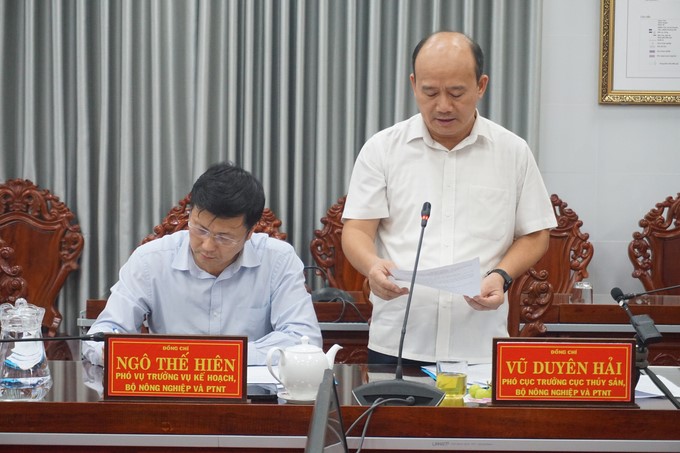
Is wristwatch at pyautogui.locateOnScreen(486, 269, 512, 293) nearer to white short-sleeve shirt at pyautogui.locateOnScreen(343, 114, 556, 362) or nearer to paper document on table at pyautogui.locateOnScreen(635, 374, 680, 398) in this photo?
white short-sleeve shirt at pyautogui.locateOnScreen(343, 114, 556, 362)

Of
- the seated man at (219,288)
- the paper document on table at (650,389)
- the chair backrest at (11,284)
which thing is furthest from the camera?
the chair backrest at (11,284)

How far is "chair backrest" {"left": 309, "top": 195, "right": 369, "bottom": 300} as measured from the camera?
3896mm

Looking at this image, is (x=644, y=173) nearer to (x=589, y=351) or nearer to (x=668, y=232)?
(x=668, y=232)

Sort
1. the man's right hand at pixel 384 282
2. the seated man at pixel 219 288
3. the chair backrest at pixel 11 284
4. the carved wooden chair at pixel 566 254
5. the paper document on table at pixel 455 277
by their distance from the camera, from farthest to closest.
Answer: the carved wooden chair at pixel 566 254 < the chair backrest at pixel 11 284 < the seated man at pixel 219 288 < the man's right hand at pixel 384 282 < the paper document on table at pixel 455 277

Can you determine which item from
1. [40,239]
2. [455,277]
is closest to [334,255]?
[40,239]

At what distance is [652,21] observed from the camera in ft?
14.1

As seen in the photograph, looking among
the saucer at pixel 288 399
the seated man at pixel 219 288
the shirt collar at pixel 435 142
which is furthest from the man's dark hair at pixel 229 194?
the saucer at pixel 288 399

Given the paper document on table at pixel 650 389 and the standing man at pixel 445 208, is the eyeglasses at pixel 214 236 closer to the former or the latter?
the standing man at pixel 445 208

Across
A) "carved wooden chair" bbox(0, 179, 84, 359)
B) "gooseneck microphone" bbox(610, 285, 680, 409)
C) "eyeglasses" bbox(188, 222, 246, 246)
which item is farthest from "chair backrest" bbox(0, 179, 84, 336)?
"gooseneck microphone" bbox(610, 285, 680, 409)

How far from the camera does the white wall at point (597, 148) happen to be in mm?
4316

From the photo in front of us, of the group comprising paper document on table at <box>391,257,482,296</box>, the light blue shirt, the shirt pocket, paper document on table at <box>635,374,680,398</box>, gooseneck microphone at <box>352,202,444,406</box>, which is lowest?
paper document on table at <box>635,374,680,398</box>

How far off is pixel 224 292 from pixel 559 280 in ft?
7.47

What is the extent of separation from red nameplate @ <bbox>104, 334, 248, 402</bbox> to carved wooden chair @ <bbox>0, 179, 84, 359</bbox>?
8.28 ft

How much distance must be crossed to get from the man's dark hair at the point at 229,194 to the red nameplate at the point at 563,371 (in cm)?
73
